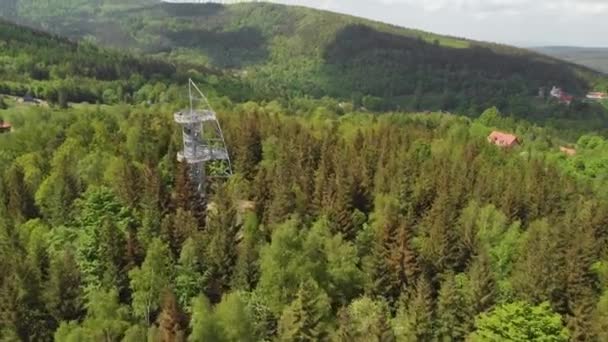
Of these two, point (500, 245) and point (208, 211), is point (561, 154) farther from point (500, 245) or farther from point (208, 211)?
point (208, 211)

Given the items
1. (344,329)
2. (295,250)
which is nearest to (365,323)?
(344,329)

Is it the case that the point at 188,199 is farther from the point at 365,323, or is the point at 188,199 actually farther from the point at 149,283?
the point at 365,323

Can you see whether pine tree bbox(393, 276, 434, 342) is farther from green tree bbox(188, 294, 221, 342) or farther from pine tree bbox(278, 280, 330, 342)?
green tree bbox(188, 294, 221, 342)

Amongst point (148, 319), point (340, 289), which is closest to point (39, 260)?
point (148, 319)

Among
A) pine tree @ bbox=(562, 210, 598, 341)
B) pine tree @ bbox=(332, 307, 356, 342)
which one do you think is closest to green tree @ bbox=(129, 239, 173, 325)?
pine tree @ bbox=(332, 307, 356, 342)

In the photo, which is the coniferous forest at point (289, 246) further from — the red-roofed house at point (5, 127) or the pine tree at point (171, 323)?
the red-roofed house at point (5, 127)
